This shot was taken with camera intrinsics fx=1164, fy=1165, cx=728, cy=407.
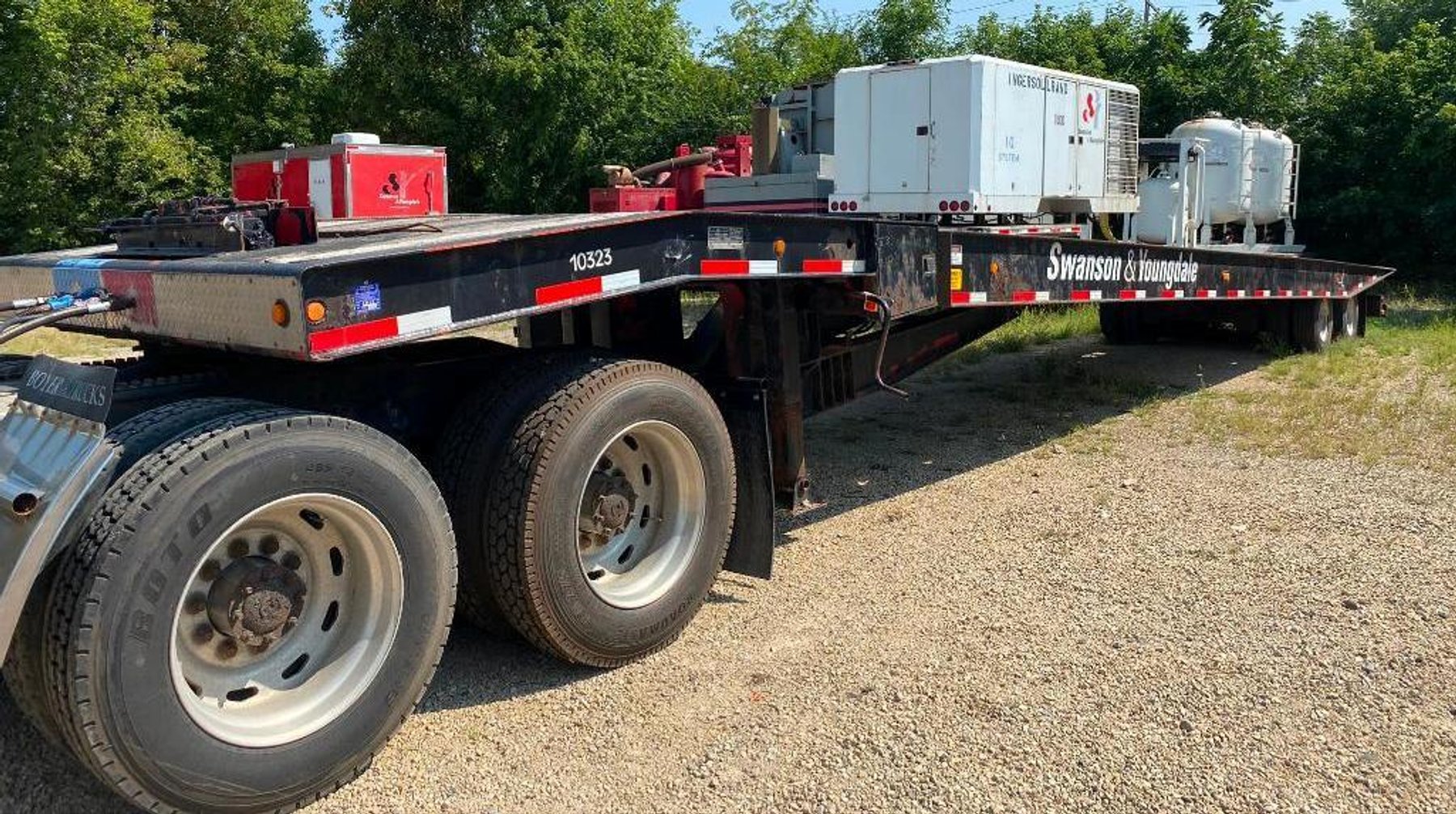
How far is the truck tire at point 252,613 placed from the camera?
270cm

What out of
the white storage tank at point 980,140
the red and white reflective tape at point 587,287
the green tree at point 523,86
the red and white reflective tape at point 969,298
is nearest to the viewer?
the red and white reflective tape at point 587,287

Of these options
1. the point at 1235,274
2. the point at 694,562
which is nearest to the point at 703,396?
the point at 694,562

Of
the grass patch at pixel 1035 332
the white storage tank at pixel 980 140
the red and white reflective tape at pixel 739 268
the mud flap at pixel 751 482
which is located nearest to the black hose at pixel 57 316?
the red and white reflective tape at pixel 739 268

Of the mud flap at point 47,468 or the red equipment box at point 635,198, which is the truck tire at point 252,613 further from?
the red equipment box at point 635,198

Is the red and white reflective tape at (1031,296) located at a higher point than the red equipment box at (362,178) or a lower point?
lower

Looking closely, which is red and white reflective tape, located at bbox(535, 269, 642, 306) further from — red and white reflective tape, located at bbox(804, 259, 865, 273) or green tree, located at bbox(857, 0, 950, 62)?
green tree, located at bbox(857, 0, 950, 62)

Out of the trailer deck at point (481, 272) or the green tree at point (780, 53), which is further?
the green tree at point (780, 53)

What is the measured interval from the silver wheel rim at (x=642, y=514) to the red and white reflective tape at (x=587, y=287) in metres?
0.48

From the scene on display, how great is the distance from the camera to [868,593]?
4.77 metres

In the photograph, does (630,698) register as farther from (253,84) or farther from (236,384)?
(253,84)

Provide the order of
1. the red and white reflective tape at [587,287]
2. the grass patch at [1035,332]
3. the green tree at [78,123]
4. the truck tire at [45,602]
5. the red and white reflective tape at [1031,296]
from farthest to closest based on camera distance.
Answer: the green tree at [78,123], the grass patch at [1035,332], the red and white reflective tape at [1031,296], the red and white reflective tape at [587,287], the truck tire at [45,602]

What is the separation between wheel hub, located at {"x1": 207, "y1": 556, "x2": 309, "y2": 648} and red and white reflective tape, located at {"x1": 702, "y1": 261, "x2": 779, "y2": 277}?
5.94 ft

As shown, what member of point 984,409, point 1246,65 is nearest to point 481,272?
point 984,409

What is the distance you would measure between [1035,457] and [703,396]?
11.7 feet
